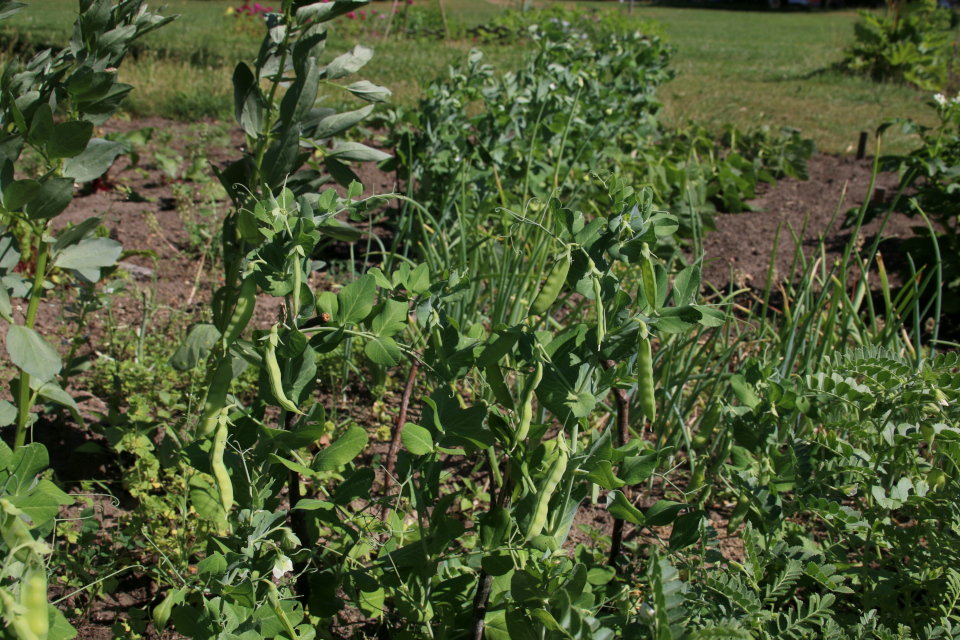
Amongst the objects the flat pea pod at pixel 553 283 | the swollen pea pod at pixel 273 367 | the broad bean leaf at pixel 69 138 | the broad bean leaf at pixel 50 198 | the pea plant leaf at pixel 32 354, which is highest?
the broad bean leaf at pixel 69 138

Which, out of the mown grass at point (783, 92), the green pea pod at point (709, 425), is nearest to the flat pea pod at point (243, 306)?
the green pea pod at point (709, 425)

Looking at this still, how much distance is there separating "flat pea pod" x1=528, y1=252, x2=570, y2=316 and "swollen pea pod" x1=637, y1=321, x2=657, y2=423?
5.4 inches

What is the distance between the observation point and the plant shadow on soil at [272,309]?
171cm

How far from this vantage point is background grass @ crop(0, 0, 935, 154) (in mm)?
6207

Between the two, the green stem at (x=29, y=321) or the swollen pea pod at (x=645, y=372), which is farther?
the green stem at (x=29, y=321)

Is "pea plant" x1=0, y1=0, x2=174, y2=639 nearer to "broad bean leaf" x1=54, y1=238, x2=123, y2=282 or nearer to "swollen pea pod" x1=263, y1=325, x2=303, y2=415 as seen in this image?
"broad bean leaf" x1=54, y1=238, x2=123, y2=282

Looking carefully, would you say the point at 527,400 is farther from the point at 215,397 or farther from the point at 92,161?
the point at 92,161

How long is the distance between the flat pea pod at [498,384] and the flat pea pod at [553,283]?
0.10 meters

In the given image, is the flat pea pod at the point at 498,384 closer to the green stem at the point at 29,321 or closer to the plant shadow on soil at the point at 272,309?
the plant shadow on soil at the point at 272,309

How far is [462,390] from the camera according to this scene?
7.41 ft

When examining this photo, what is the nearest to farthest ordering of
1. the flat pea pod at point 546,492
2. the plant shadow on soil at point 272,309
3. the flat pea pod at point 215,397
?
the flat pea pod at point 546,492
the flat pea pod at point 215,397
the plant shadow on soil at point 272,309

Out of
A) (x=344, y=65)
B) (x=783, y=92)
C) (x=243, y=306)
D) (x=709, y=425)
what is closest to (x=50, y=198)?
(x=243, y=306)

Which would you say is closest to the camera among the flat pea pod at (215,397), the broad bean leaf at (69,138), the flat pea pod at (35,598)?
the flat pea pod at (35,598)

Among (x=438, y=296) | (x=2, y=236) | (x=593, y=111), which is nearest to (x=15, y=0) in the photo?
(x=2, y=236)
